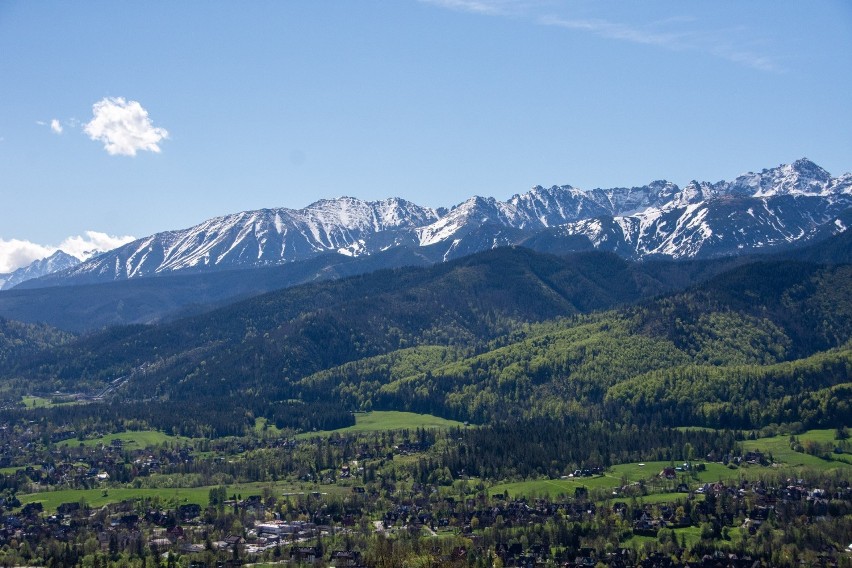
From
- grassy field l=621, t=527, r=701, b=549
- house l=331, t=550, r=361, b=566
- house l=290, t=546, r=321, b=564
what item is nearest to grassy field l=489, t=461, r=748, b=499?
grassy field l=621, t=527, r=701, b=549

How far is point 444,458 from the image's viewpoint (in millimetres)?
158250

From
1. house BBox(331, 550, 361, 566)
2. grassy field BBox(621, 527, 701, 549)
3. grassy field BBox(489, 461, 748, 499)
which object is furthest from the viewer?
grassy field BBox(489, 461, 748, 499)

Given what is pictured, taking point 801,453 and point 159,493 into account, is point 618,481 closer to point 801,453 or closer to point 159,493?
point 801,453

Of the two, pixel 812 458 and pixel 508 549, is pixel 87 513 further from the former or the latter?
pixel 812 458

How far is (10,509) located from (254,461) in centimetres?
4275

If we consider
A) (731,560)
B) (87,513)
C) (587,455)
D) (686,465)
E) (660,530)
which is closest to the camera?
(731,560)

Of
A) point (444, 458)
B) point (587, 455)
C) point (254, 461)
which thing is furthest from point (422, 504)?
point (254, 461)

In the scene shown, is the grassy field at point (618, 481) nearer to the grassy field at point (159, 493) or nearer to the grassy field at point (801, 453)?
the grassy field at point (801, 453)

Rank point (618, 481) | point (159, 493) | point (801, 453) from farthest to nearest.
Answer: point (801, 453), point (159, 493), point (618, 481)

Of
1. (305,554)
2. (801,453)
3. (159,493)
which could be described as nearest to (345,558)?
(305,554)

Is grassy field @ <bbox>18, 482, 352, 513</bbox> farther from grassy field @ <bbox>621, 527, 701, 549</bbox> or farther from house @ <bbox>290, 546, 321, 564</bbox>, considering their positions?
grassy field @ <bbox>621, 527, 701, 549</bbox>

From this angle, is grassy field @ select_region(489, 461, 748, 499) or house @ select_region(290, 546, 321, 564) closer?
house @ select_region(290, 546, 321, 564)

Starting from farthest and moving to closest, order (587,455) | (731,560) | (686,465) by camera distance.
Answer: (587,455), (686,465), (731,560)

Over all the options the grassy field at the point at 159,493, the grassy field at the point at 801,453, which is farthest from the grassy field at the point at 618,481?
the grassy field at the point at 159,493
